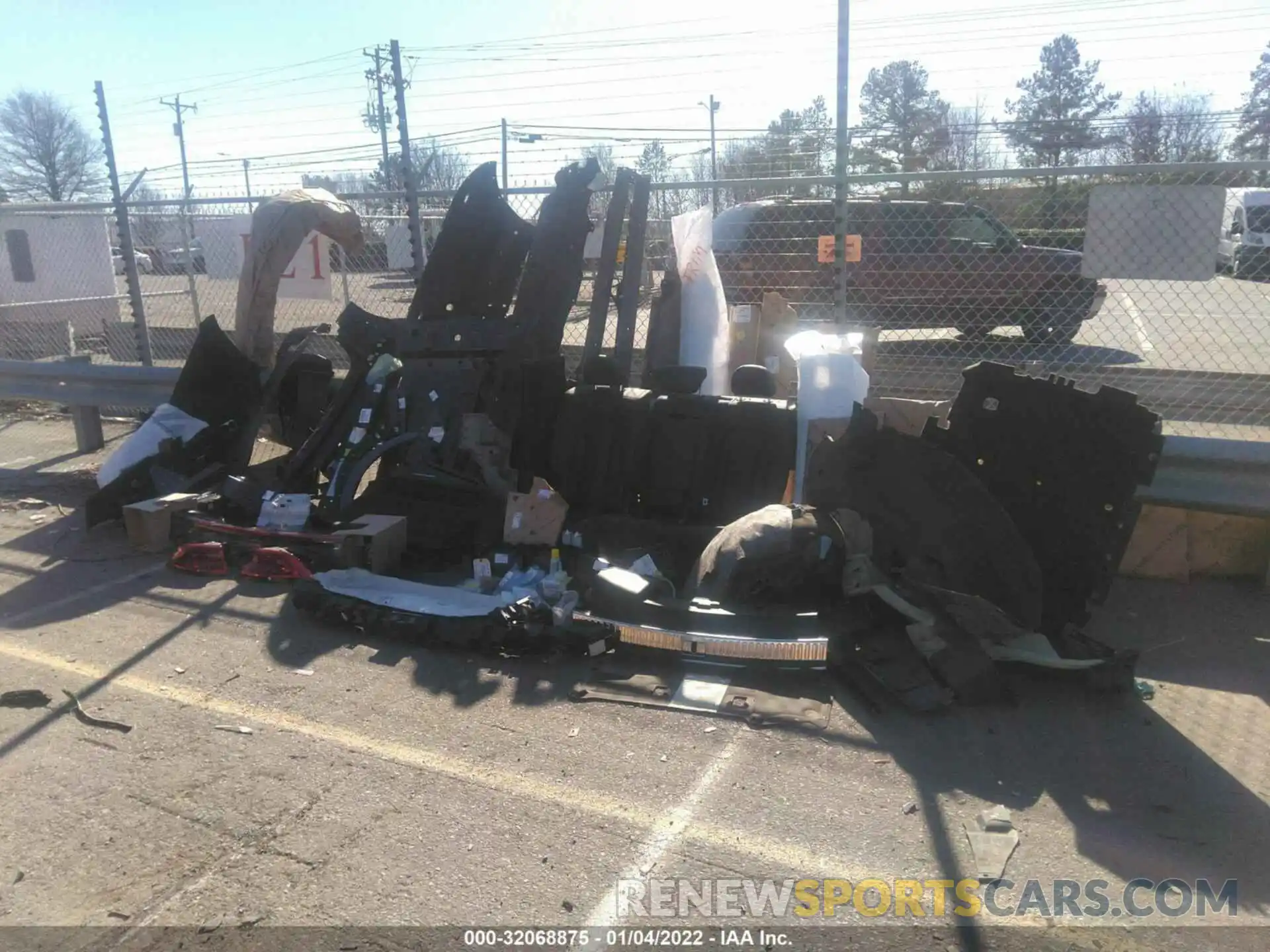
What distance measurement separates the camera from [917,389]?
7.49m

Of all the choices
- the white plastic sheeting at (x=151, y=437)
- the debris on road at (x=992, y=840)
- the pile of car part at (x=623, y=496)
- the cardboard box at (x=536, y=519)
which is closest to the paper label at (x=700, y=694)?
the pile of car part at (x=623, y=496)

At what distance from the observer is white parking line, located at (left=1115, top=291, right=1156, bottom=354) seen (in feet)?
31.0

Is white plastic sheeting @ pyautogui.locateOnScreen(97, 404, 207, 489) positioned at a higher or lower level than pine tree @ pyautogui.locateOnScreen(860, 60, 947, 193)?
lower

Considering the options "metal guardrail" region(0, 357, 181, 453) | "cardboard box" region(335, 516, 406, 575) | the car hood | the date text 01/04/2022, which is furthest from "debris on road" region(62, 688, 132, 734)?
the car hood

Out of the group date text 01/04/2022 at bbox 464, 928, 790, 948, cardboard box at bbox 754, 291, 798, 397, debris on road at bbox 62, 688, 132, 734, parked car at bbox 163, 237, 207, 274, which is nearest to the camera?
date text 01/04/2022 at bbox 464, 928, 790, 948

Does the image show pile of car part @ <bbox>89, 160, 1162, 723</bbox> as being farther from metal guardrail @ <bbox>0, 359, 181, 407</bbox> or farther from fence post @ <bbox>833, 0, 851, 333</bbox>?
metal guardrail @ <bbox>0, 359, 181, 407</bbox>

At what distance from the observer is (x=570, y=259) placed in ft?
21.9

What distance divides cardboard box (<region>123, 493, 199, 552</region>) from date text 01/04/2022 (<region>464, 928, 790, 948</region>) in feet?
14.1

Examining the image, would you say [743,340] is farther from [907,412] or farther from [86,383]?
[86,383]

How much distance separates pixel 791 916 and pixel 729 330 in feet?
17.3

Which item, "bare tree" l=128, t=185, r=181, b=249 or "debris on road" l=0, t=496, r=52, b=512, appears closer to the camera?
"debris on road" l=0, t=496, r=52, b=512

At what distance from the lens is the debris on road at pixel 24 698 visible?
393 cm

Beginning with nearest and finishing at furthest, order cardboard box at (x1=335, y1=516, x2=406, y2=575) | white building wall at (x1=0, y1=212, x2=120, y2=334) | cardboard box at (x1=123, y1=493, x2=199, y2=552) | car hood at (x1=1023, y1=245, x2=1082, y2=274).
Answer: cardboard box at (x1=335, y1=516, x2=406, y2=575)
cardboard box at (x1=123, y1=493, x2=199, y2=552)
car hood at (x1=1023, y1=245, x2=1082, y2=274)
white building wall at (x1=0, y1=212, x2=120, y2=334)

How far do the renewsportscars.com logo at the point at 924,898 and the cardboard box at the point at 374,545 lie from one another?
3008 mm
